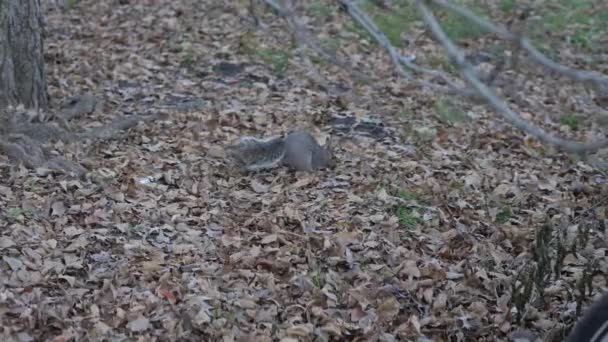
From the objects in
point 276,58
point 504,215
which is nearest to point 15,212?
point 504,215

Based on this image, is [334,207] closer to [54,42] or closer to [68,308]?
[68,308]

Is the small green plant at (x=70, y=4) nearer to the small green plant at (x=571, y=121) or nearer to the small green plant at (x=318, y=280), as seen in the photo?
the small green plant at (x=571, y=121)

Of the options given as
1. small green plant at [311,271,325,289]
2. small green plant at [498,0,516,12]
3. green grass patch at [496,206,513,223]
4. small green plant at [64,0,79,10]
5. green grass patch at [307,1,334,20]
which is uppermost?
small green plant at [498,0,516,12]

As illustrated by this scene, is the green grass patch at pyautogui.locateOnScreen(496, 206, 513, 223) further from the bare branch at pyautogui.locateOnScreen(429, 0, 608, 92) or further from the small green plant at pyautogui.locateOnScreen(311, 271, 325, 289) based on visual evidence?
the bare branch at pyautogui.locateOnScreen(429, 0, 608, 92)

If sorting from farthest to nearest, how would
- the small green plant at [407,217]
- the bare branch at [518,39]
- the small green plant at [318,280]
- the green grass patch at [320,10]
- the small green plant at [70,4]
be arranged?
the small green plant at [70,4], the green grass patch at [320,10], the small green plant at [407,217], the small green plant at [318,280], the bare branch at [518,39]

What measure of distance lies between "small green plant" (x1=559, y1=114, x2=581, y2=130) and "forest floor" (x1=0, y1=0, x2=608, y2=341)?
0.02 m

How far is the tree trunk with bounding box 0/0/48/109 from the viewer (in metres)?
6.00

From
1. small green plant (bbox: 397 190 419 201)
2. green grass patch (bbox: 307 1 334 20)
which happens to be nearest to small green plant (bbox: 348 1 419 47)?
green grass patch (bbox: 307 1 334 20)

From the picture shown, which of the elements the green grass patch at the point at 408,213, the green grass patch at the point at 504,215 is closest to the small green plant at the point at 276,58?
the green grass patch at the point at 408,213

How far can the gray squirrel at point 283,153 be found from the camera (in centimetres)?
587

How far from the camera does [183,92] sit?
292 inches

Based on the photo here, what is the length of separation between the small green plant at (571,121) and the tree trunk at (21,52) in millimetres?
4527

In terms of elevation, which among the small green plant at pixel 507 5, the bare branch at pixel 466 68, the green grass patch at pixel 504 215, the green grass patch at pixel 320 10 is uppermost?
the bare branch at pixel 466 68

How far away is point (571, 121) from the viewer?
7207 millimetres
